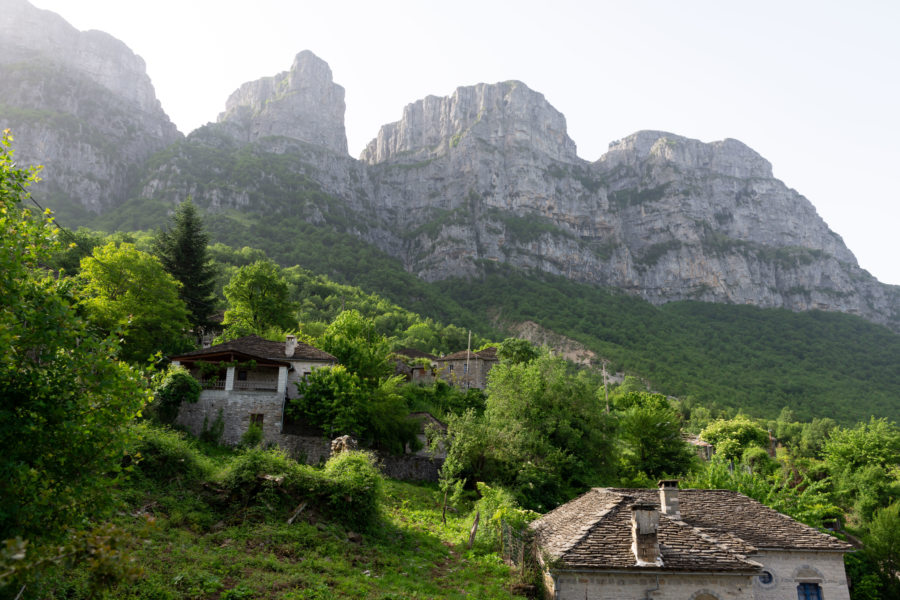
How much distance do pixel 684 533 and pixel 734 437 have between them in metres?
43.0

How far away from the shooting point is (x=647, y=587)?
14.3 metres

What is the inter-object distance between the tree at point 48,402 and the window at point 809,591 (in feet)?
71.6

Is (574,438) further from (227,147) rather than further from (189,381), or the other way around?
(227,147)

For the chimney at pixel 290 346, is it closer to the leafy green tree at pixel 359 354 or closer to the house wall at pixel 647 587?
the leafy green tree at pixel 359 354

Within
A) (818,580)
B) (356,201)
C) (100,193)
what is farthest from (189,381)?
(356,201)

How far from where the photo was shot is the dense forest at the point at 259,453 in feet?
22.3

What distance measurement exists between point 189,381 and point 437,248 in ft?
457

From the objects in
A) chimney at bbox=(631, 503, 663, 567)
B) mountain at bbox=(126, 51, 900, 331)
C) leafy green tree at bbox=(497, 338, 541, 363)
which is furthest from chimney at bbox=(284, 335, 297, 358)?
mountain at bbox=(126, 51, 900, 331)

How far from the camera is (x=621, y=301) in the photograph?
143 metres

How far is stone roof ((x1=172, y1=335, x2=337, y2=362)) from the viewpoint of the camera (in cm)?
2574

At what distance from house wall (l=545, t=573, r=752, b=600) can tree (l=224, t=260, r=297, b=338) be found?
3241 centimetres

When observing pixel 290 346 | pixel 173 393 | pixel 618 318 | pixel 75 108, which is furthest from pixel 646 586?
pixel 75 108

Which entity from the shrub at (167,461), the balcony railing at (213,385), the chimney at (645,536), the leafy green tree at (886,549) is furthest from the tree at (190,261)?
the leafy green tree at (886,549)

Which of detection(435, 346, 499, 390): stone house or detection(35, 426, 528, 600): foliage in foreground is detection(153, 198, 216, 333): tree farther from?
detection(435, 346, 499, 390): stone house
